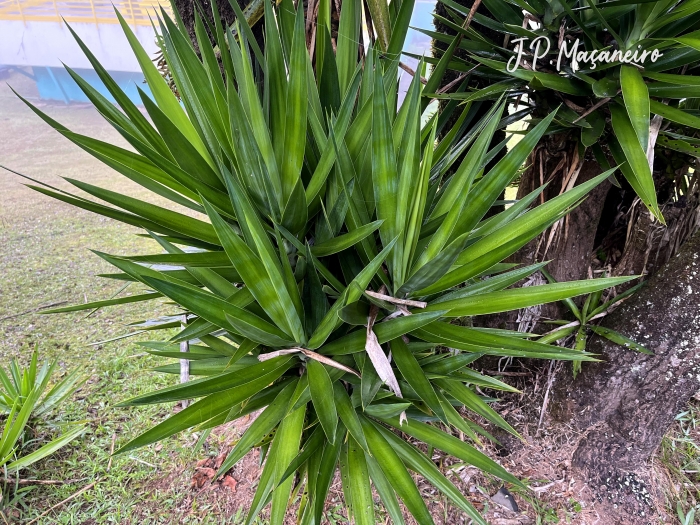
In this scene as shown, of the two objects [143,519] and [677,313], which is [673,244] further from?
[143,519]

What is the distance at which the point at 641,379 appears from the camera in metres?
0.99

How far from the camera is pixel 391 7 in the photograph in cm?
84

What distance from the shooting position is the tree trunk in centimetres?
93

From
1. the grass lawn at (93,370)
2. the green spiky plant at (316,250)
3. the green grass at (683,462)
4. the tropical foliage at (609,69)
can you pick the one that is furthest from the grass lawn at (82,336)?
the green grass at (683,462)

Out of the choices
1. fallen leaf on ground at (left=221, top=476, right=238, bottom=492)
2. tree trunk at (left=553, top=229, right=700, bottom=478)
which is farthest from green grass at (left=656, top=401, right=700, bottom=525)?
fallen leaf on ground at (left=221, top=476, right=238, bottom=492)

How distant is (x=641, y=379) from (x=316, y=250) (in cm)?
91

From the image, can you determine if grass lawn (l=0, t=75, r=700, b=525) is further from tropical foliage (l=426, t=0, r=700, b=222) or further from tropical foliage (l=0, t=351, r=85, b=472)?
tropical foliage (l=426, t=0, r=700, b=222)

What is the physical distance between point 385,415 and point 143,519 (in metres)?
0.92

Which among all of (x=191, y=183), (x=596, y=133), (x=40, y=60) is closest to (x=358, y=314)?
(x=191, y=183)

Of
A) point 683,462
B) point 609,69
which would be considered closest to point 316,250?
point 609,69

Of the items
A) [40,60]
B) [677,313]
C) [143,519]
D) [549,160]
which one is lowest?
[143,519]

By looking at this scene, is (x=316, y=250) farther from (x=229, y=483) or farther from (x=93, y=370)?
(x=93, y=370)

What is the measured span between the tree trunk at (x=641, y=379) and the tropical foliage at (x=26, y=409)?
1.51 m

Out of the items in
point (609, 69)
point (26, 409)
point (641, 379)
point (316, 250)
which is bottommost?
point (26, 409)
